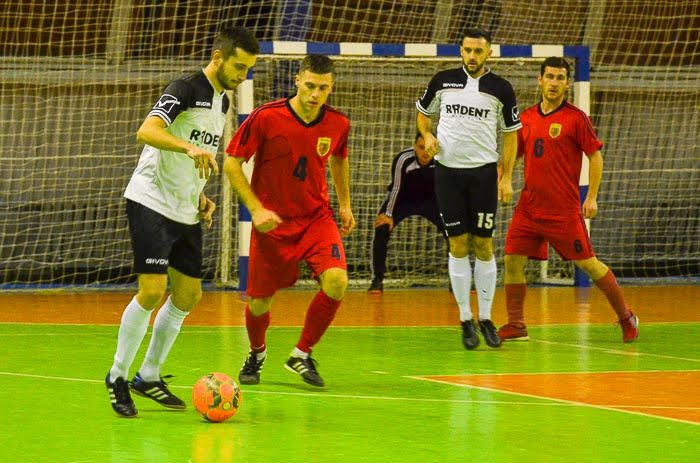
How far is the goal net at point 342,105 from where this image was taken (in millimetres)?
Answer: 13812

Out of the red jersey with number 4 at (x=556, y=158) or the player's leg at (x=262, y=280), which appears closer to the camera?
the player's leg at (x=262, y=280)

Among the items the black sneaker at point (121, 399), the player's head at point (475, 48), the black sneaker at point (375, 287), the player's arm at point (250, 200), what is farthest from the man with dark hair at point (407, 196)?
the black sneaker at point (121, 399)

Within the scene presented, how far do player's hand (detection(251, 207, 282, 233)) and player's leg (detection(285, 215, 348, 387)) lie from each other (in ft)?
1.71

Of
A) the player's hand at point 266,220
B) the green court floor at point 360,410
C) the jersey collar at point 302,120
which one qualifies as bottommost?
the green court floor at point 360,410

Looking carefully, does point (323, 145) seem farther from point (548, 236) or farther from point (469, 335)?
point (548, 236)

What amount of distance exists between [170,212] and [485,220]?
3.24 m

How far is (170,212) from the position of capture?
573 centimetres

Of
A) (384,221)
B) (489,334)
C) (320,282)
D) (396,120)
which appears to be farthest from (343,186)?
(396,120)

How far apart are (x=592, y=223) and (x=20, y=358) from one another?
922 centimetres

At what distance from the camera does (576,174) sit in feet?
29.9

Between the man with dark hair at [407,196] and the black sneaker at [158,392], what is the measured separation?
6.80 meters

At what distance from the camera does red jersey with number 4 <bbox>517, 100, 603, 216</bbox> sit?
29.4ft

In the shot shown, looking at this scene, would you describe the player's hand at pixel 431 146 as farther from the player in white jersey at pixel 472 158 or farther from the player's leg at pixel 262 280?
the player's leg at pixel 262 280

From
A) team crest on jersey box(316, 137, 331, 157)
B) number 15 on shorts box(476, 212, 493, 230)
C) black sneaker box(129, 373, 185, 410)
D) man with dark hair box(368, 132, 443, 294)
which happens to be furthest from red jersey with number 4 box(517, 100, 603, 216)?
black sneaker box(129, 373, 185, 410)
